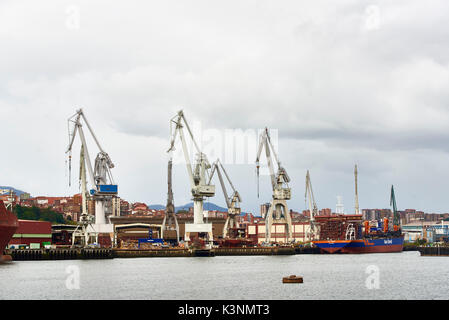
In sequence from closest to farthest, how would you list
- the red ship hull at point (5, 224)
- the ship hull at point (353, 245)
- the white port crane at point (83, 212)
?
the red ship hull at point (5, 224) → the white port crane at point (83, 212) → the ship hull at point (353, 245)

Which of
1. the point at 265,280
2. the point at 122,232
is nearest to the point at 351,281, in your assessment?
the point at 265,280

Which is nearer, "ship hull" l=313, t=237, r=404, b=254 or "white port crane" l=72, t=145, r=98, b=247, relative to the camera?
"white port crane" l=72, t=145, r=98, b=247

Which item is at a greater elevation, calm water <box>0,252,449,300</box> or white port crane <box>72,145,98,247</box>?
white port crane <box>72,145,98,247</box>

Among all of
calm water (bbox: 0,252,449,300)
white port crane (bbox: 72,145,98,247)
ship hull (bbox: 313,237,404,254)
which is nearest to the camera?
calm water (bbox: 0,252,449,300)

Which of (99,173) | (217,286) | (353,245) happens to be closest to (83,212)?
(99,173)

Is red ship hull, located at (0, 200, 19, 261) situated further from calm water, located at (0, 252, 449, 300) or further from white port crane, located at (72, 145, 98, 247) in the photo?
white port crane, located at (72, 145, 98, 247)

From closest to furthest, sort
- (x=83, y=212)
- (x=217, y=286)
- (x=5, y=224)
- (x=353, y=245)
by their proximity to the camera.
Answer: (x=217, y=286), (x=5, y=224), (x=83, y=212), (x=353, y=245)

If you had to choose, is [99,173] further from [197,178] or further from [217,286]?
[217,286]

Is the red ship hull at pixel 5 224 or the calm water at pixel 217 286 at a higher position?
the red ship hull at pixel 5 224

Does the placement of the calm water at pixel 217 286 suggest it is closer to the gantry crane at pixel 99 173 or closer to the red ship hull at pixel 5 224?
the red ship hull at pixel 5 224

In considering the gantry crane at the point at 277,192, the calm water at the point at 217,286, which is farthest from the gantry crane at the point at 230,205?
the calm water at the point at 217,286

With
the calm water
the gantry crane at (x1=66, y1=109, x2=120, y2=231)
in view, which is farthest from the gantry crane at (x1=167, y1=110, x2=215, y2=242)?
the calm water
